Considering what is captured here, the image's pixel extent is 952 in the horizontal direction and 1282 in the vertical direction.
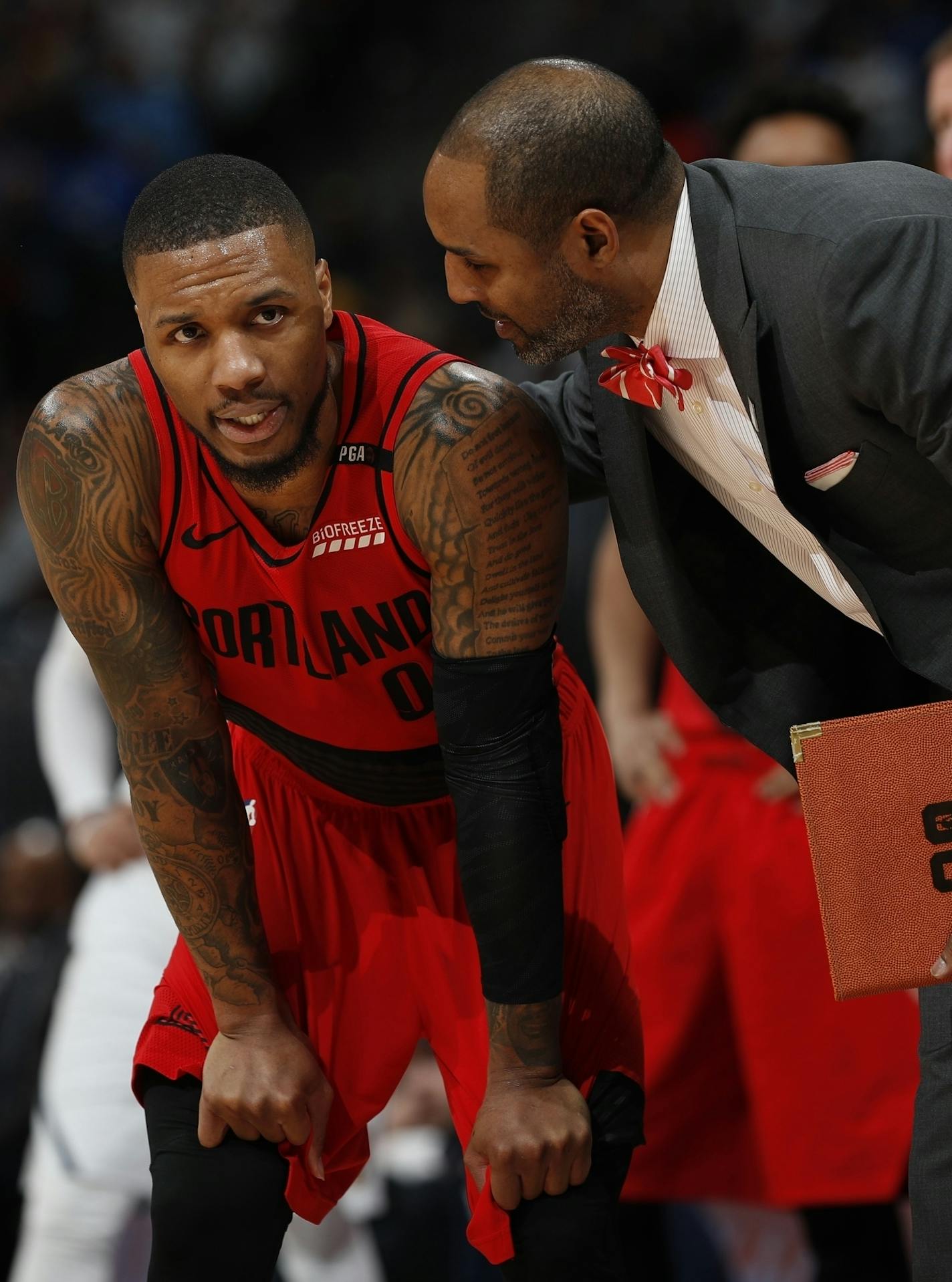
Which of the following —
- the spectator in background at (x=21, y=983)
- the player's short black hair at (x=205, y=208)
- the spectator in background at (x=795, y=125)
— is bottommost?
the spectator in background at (x=21, y=983)

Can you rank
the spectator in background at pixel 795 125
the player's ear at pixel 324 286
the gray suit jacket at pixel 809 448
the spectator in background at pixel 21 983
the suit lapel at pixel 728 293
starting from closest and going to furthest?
1. the gray suit jacket at pixel 809 448
2. the suit lapel at pixel 728 293
3. the player's ear at pixel 324 286
4. the spectator in background at pixel 795 125
5. the spectator in background at pixel 21 983

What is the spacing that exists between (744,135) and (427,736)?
2039 mm

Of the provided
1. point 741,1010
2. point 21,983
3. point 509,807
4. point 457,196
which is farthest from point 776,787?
point 21,983

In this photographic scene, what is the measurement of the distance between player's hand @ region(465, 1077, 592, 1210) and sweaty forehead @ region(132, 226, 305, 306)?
1.13 meters

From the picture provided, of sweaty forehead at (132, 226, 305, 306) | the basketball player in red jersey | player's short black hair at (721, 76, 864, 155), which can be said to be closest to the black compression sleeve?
the basketball player in red jersey

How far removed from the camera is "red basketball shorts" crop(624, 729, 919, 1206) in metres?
3.30

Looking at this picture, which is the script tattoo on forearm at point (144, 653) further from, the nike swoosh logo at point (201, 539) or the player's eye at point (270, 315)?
the player's eye at point (270, 315)

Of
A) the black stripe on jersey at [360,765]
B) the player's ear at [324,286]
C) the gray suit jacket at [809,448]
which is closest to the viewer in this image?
the gray suit jacket at [809,448]

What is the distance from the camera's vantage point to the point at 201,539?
2213 mm

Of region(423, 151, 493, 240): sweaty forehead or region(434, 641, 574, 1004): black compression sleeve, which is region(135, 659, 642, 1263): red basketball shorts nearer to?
region(434, 641, 574, 1004): black compression sleeve

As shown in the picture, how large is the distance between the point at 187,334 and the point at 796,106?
2175 mm

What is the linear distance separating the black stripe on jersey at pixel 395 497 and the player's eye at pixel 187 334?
0.88 ft

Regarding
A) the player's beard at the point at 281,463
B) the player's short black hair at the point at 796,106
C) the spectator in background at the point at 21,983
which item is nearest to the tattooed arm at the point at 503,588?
the player's beard at the point at 281,463

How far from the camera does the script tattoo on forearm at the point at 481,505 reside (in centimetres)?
212
